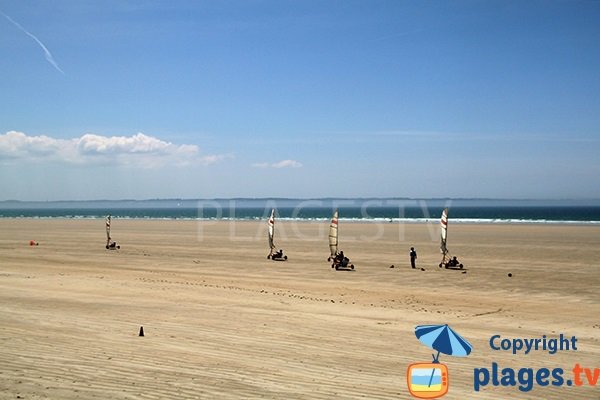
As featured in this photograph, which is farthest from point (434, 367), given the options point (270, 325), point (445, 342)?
point (270, 325)

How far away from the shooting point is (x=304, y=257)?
29.0 metres

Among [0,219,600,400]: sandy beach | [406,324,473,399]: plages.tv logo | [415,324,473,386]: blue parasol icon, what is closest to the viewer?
[406,324,473,399]: plages.tv logo

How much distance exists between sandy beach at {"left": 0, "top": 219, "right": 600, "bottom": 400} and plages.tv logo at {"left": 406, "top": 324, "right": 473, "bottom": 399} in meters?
0.14

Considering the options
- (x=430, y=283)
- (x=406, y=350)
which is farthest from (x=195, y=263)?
(x=406, y=350)

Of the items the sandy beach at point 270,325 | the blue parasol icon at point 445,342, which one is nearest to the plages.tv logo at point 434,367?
the blue parasol icon at point 445,342

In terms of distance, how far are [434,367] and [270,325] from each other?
4055 millimetres

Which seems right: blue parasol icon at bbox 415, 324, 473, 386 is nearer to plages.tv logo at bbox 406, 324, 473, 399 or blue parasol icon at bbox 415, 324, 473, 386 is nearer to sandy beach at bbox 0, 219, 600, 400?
plages.tv logo at bbox 406, 324, 473, 399

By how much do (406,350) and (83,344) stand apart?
5.65 meters

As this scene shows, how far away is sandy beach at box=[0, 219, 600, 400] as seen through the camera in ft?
25.6

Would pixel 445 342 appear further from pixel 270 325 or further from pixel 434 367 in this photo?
pixel 270 325

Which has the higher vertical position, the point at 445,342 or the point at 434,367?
the point at 445,342

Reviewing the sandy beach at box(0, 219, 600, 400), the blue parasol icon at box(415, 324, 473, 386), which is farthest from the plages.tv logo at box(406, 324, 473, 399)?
the sandy beach at box(0, 219, 600, 400)

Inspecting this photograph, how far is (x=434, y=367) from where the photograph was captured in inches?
344

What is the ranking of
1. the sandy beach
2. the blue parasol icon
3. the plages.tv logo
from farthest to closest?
the blue parasol icon < the sandy beach < the plages.tv logo
